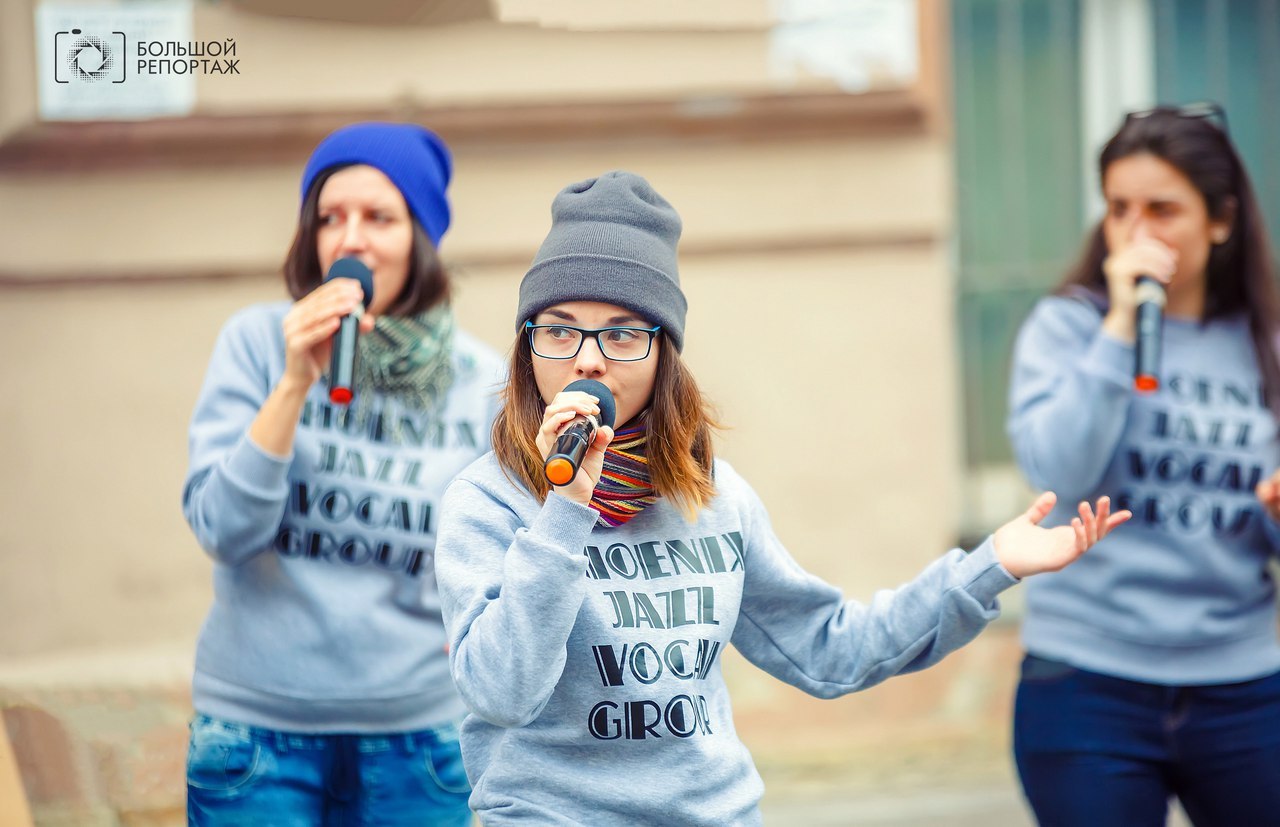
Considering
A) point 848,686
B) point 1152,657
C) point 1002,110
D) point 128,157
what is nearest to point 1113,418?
point 1152,657

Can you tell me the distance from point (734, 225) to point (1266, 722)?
2.80 metres

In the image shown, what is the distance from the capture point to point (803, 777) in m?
4.98

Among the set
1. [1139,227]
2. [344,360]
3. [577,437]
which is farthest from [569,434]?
[1139,227]

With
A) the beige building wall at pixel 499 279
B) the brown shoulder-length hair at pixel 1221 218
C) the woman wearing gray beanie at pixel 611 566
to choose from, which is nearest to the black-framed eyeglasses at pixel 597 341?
Answer: the woman wearing gray beanie at pixel 611 566

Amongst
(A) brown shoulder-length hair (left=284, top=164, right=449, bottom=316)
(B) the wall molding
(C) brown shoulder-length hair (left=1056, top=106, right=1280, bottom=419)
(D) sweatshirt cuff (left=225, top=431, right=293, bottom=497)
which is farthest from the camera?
(B) the wall molding

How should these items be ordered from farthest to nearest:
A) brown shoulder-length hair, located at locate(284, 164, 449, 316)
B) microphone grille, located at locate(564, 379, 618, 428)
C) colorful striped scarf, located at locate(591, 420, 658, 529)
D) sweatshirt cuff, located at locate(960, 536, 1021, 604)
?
brown shoulder-length hair, located at locate(284, 164, 449, 316), sweatshirt cuff, located at locate(960, 536, 1021, 604), colorful striped scarf, located at locate(591, 420, 658, 529), microphone grille, located at locate(564, 379, 618, 428)

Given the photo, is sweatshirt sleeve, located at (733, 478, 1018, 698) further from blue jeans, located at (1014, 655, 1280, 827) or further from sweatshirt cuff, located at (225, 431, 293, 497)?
sweatshirt cuff, located at (225, 431, 293, 497)

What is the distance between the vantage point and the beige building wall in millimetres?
4832

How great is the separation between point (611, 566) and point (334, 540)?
0.76m

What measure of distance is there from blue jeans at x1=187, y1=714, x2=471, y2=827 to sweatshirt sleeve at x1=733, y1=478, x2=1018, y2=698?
2.28 feet

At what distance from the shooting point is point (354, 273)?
265 centimetres

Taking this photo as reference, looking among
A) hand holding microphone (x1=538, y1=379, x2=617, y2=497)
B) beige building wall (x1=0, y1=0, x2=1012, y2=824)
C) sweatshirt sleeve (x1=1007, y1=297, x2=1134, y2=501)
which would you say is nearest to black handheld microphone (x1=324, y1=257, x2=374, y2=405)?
hand holding microphone (x1=538, y1=379, x2=617, y2=497)

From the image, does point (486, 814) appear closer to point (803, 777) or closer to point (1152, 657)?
point (1152, 657)

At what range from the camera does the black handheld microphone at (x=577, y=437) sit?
175 centimetres
